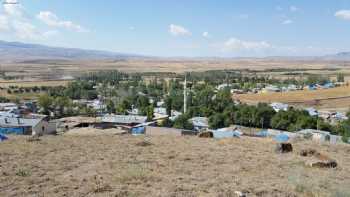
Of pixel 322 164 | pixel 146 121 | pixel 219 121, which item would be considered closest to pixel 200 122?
pixel 219 121

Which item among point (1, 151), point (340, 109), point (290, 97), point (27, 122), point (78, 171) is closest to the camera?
point (78, 171)

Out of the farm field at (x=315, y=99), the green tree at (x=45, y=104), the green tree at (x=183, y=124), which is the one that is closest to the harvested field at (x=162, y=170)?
the green tree at (x=183, y=124)

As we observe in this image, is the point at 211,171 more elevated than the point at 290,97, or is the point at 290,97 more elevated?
the point at 211,171

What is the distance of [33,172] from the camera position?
8.09 metres

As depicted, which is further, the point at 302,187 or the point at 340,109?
the point at 340,109

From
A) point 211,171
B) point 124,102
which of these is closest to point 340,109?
point 124,102

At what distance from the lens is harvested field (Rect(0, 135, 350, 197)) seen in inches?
267

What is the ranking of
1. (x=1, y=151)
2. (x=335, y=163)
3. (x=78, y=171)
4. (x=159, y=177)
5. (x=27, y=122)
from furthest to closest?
1. (x=27, y=122)
2. (x=1, y=151)
3. (x=335, y=163)
4. (x=78, y=171)
5. (x=159, y=177)

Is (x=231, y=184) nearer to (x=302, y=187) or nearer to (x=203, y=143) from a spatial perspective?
(x=302, y=187)

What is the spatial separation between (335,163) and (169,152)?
411 centimetres

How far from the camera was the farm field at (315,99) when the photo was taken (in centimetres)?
6525

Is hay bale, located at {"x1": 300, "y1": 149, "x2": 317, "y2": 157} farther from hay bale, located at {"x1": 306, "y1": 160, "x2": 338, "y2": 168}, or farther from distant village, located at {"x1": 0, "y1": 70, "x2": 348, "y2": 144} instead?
distant village, located at {"x1": 0, "y1": 70, "x2": 348, "y2": 144}

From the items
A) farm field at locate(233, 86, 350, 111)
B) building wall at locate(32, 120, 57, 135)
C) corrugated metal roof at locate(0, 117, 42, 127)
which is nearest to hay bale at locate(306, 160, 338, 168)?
building wall at locate(32, 120, 57, 135)

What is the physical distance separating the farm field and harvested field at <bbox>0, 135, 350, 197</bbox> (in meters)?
54.6
